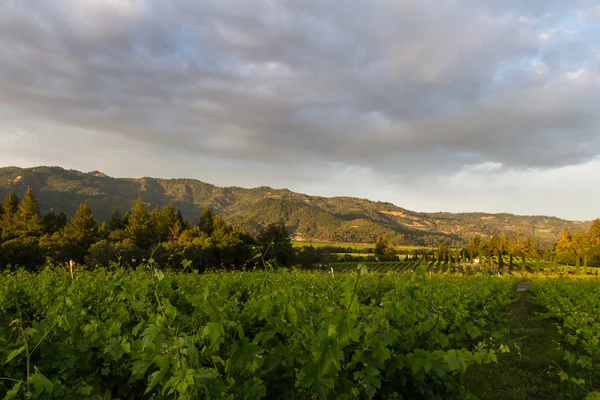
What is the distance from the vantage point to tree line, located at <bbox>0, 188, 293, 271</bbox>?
40.4 m

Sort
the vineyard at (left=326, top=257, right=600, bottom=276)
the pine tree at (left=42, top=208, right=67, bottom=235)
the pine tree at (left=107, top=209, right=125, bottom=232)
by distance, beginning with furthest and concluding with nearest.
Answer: the vineyard at (left=326, top=257, right=600, bottom=276) → the pine tree at (left=107, top=209, right=125, bottom=232) → the pine tree at (left=42, top=208, right=67, bottom=235)

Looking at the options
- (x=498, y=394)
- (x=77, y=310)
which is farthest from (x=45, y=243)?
(x=498, y=394)

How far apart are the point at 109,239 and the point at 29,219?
33.1ft

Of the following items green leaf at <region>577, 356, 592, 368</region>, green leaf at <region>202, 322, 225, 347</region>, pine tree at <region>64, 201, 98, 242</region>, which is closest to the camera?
green leaf at <region>202, 322, 225, 347</region>

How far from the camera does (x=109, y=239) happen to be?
48844 millimetres

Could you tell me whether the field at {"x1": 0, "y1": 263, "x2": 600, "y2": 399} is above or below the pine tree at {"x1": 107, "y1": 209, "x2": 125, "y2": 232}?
above

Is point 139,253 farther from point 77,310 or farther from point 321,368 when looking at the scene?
point 321,368

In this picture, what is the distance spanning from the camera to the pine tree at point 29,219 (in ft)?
151

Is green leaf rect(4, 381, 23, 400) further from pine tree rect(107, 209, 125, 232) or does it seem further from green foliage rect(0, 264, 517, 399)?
pine tree rect(107, 209, 125, 232)

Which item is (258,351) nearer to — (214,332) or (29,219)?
(214,332)

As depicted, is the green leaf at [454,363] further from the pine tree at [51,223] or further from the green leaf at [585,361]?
the pine tree at [51,223]

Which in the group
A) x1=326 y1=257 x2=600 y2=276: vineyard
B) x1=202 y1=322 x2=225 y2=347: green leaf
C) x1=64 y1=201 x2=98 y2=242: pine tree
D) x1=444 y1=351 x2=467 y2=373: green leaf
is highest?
x1=202 y1=322 x2=225 y2=347: green leaf

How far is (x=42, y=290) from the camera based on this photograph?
9.37m

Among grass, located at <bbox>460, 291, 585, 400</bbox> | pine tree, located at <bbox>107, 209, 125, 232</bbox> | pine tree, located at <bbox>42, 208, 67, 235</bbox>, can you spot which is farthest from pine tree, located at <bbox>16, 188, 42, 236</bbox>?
grass, located at <bbox>460, 291, 585, 400</bbox>
